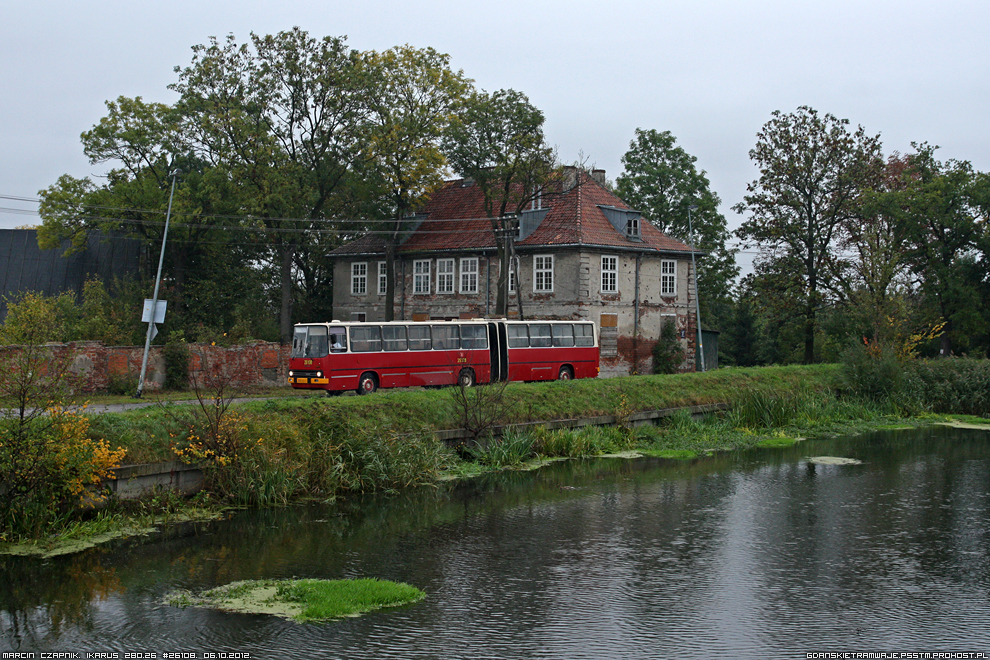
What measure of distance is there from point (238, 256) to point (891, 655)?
48.3 m

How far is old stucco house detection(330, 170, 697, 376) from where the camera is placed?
4534 cm

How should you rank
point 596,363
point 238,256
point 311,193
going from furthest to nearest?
point 238,256 < point 311,193 < point 596,363

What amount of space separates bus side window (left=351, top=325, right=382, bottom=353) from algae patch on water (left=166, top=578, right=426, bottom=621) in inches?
739

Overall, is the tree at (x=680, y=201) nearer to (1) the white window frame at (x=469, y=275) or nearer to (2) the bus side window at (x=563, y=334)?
(1) the white window frame at (x=469, y=275)

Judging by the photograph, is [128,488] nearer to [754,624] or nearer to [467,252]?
[754,624]

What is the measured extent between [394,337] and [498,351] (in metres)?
4.57

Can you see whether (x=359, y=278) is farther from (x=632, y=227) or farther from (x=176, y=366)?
(x=176, y=366)

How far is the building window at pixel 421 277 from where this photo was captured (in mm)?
49594

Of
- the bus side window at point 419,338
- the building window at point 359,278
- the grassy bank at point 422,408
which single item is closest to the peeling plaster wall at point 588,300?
the building window at point 359,278

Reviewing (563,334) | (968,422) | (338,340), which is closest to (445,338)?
(338,340)

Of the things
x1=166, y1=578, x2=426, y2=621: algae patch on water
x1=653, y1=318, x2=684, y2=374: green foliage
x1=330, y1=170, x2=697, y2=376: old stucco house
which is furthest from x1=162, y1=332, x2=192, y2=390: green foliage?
x1=653, y1=318, x2=684, y2=374: green foliage

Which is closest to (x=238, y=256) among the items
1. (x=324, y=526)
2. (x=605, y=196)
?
(x=605, y=196)

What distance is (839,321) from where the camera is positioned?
48562 mm

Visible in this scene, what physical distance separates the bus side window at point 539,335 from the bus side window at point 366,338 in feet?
22.4
